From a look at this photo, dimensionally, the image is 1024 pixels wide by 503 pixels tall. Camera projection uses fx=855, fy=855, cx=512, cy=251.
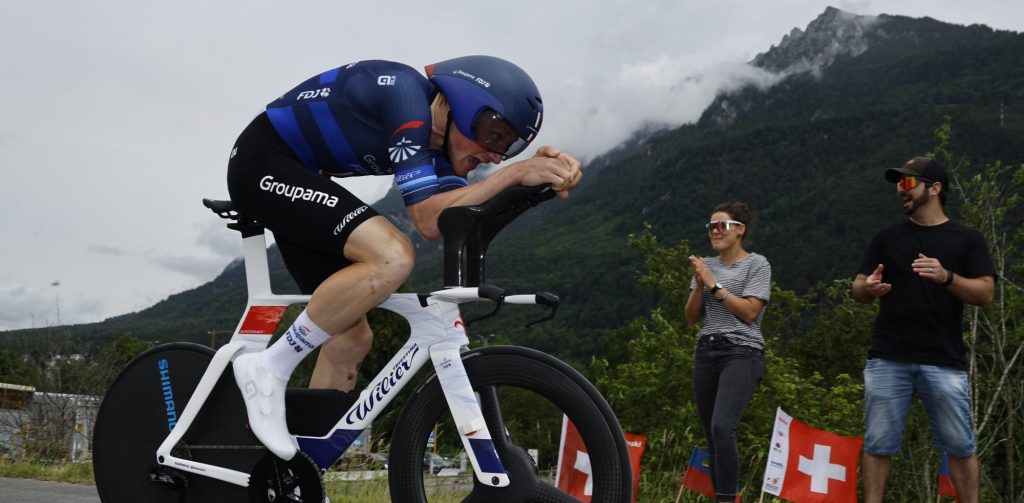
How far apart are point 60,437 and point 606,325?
109m

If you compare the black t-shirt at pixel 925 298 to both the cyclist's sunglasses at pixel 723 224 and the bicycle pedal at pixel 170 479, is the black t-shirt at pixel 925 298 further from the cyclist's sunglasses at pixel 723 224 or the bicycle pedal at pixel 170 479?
the bicycle pedal at pixel 170 479

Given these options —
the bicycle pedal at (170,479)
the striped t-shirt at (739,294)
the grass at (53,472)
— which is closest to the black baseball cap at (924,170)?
the striped t-shirt at (739,294)

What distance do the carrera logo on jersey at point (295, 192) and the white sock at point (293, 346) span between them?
1.16 feet

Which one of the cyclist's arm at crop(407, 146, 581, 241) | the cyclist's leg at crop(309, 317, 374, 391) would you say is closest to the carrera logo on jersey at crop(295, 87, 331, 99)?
the cyclist's arm at crop(407, 146, 581, 241)

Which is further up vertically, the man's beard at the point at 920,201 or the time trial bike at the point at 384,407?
the man's beard at the point at 920,201

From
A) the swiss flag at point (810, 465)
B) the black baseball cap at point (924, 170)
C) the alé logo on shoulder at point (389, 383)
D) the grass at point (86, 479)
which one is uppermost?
the black baseball cap at point (924, 170)

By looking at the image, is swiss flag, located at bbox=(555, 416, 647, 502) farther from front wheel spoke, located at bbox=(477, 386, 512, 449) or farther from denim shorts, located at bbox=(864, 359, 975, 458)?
denim shorts, located at bbox=(864, 359, 975, 458)

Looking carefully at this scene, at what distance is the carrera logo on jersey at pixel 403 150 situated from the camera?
2510 millimetres

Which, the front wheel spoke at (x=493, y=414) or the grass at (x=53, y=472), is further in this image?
the grass at (x=53, y=472)

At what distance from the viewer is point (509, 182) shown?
2.46m

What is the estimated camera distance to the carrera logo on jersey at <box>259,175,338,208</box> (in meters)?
2.66

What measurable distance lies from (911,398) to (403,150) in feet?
10.6

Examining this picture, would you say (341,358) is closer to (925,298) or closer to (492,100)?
(492,100)

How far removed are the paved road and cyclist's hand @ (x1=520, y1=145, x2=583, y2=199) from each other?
3041mm
